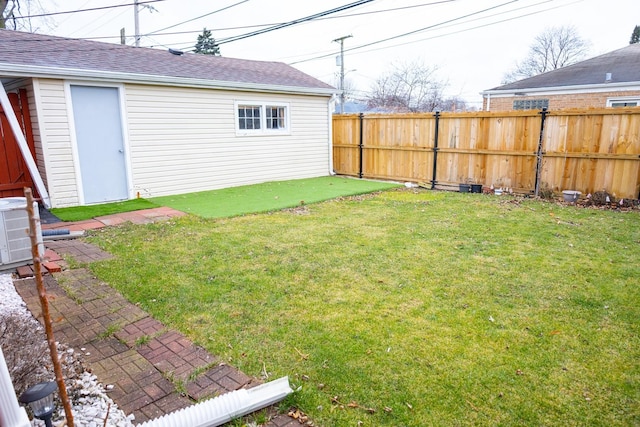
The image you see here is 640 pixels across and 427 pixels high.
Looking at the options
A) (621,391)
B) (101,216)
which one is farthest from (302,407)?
(101,216)

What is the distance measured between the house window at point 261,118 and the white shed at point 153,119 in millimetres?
28

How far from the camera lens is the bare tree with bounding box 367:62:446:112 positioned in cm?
2641

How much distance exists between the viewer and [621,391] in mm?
2402

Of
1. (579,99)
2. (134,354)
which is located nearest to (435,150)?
(134,354)

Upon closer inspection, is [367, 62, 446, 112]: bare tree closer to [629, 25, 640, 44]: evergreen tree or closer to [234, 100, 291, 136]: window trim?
[629, 25, 640, 44]: evergreen tree

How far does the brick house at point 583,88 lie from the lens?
14920mm

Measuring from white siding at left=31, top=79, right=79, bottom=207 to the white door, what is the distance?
197 millimetres

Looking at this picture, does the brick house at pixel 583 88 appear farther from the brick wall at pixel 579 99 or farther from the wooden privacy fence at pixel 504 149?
the wooden privacy fence at pixel 504 149

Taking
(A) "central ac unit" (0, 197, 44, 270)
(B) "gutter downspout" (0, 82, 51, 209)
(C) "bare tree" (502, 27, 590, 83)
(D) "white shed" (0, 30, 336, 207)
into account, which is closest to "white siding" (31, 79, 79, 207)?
(D) "white shed" (0, 30, 336, 207)

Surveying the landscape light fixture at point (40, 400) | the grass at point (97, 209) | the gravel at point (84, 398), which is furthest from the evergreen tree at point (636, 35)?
the landscape light fixture at point (40, 400)

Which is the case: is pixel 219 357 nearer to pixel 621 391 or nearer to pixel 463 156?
pixel 621 391

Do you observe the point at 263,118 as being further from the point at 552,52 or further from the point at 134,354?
the point at 552,52

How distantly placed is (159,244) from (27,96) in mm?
4760

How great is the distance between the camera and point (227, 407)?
7.11ft
